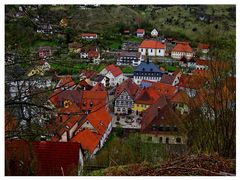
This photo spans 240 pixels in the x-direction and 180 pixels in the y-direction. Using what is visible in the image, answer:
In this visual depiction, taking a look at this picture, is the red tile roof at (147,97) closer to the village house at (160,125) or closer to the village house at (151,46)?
the village house at (151,46)

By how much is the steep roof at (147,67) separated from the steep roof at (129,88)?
66cm

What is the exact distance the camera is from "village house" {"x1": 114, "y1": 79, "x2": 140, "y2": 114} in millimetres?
13564

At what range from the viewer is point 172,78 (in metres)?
14.8

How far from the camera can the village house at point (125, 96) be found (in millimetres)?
13564

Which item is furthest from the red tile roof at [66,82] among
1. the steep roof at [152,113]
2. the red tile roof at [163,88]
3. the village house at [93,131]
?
the red tile roof at [163,88]

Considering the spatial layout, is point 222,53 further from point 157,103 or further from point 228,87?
point 157,103

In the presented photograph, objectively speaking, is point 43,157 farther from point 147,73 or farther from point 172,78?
point 147,73

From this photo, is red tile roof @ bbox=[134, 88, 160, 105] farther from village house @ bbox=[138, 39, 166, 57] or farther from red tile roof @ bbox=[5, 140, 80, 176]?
red tile roof @ bbox=[5, 140, 80, 176]

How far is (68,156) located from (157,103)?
8.97m

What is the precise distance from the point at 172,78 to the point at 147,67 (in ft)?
4.19

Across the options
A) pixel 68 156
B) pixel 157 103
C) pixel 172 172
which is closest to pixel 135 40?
pixel 157 103

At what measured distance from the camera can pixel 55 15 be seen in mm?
2387

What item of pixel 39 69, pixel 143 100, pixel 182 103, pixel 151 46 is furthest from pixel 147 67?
pixel 39 69

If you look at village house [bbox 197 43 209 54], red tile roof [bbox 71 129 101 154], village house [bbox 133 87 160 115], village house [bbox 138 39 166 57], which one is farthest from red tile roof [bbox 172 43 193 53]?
village house [bbox 197 43 209 54]
